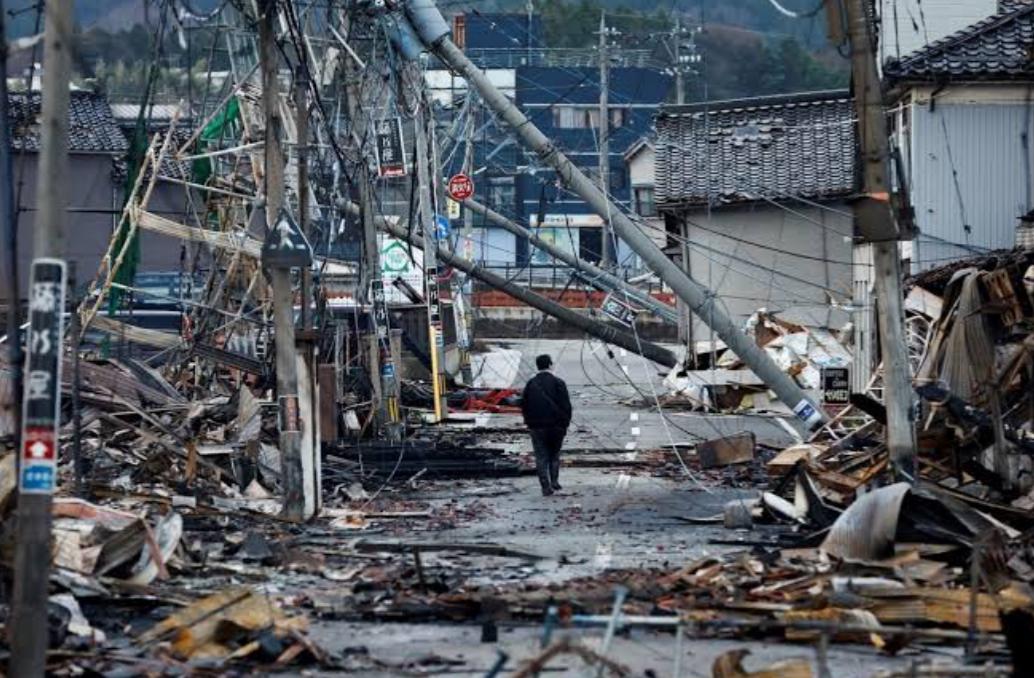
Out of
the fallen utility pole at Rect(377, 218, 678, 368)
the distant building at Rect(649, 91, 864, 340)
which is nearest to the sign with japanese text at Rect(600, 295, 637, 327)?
the distant building at Rect(649, 91, 864, 340)

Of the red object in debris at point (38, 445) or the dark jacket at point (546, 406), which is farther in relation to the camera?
the dark jacket at point (546, 406)

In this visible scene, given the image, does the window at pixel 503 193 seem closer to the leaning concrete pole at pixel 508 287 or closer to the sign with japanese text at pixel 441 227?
the sign with japanese text at pixel 441 227

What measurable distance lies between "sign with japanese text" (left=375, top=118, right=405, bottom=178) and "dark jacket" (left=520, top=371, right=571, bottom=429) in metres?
13.4

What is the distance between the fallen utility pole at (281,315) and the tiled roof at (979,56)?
16.3 m

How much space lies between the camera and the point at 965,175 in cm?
3647

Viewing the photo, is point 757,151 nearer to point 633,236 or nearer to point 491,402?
point 491,402

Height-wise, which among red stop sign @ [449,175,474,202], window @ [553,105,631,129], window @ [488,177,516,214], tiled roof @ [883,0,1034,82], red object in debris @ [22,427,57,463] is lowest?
red object in debris @ [22,427,57,463]

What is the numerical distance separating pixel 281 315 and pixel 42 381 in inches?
408

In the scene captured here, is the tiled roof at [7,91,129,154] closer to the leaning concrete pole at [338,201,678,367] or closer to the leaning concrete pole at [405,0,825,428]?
the leaning concrete pole at [338,201,678,367]

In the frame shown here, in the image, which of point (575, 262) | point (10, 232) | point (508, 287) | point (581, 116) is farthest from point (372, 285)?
point (581, 116)

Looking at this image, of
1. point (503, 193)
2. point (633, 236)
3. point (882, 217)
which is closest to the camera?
point (882, 217)

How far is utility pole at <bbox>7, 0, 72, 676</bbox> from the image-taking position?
37.7 ft

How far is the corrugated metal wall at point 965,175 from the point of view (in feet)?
119

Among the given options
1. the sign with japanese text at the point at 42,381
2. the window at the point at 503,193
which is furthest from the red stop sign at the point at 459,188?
the window at the point at 503,193
